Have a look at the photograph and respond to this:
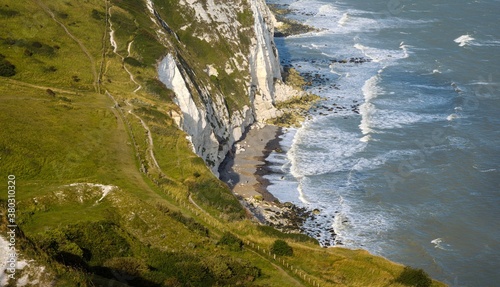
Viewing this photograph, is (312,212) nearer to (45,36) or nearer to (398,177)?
(398,177)

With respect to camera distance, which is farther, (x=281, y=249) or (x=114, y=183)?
(x=114, y=183)

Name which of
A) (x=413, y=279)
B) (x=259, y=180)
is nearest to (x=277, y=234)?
(x=413, y=279)

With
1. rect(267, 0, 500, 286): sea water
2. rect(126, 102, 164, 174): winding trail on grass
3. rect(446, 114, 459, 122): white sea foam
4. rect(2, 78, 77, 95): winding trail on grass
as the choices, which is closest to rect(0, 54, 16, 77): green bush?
rect(2, 78, 77, 95): winding trail on grass

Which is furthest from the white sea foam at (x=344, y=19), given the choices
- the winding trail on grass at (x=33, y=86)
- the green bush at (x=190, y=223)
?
the green bush at (x=190, y=223)

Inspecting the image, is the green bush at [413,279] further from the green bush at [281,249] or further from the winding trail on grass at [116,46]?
the winding trail on grass at [116,46]

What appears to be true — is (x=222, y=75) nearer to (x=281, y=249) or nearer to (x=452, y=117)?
(x=452, y=117)

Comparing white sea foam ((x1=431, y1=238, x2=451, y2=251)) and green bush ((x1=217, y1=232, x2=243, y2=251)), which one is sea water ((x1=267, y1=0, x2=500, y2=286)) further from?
green bush ((x1=217, y1=232, x2=243, y2=251))
